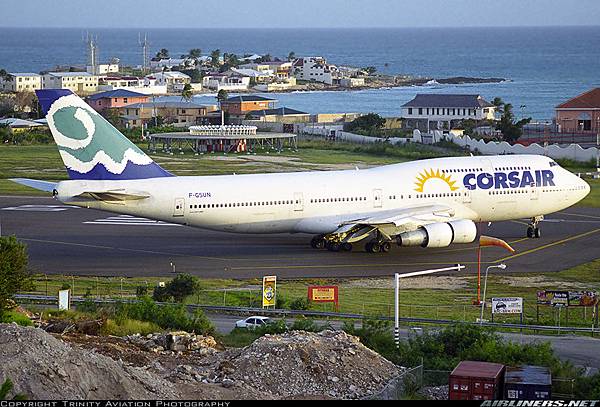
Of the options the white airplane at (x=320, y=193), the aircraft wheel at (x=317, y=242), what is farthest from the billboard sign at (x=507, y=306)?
the aircraft wheel at (x=317, y=242)

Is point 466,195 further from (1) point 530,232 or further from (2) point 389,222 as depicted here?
(2) point 389,222

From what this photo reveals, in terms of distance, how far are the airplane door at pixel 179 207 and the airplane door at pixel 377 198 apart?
33.2 ft

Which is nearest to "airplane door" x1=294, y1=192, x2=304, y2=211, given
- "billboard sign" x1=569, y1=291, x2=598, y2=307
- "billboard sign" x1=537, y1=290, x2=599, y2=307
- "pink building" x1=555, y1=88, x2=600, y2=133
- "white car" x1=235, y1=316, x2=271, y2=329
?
"billboard sign" x1=537, y1=290, x2=599, y2=307

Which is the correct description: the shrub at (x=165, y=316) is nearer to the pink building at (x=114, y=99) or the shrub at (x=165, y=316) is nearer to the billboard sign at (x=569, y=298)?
the billboard sign at (x=569, y=298)

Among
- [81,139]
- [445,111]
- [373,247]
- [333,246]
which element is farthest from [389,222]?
[445,111]

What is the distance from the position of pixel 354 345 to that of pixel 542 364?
5.54 m

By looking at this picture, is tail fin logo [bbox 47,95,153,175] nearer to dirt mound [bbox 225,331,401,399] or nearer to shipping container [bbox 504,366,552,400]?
dirt mound [bbox 225,331,401,399]

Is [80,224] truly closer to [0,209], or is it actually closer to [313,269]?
[0,209]

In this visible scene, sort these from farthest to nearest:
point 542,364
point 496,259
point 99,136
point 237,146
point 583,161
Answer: point 237,146 → point 583,161 → point 496,259 → point 99,136 → point 542,364

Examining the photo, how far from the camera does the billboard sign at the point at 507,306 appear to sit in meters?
45.5

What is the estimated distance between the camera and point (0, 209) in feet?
249

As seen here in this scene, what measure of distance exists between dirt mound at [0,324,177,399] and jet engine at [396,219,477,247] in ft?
99.7

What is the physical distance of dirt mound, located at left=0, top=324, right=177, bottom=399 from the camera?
91.1ft

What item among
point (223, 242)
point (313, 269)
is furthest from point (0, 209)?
point (313, 269)
